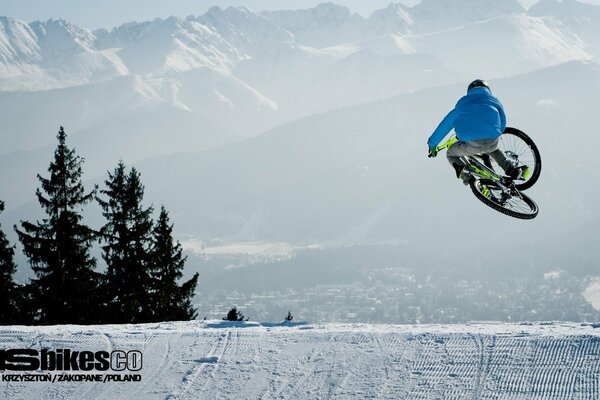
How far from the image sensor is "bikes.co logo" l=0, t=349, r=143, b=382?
35.8 feet

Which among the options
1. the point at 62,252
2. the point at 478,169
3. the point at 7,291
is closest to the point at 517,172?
the point at 478,169

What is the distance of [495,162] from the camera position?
12.1 metres

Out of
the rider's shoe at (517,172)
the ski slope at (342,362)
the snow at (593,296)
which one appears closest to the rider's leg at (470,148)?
the rider's shoe at (517,172)

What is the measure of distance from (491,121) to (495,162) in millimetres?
1565

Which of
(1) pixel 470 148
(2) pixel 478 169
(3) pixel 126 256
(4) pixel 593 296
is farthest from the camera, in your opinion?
(4) pixel 593 296

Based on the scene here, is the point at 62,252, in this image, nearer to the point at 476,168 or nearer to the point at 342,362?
the point at 342,362

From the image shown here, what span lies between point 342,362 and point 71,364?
4663 mm

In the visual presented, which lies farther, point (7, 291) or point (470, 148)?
point (7, 291)

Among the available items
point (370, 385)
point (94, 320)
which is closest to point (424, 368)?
point (370, 385)

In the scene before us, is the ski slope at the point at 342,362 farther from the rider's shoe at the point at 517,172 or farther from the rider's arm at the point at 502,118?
the rider's arm at the point at 502,118

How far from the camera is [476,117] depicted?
34.9 feet

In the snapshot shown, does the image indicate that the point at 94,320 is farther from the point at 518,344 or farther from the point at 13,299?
the point at 518,344

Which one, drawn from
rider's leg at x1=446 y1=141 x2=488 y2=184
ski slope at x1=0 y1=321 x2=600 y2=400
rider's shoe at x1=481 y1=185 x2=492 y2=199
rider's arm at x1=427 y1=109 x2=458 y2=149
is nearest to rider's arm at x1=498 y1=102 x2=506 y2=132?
rider's leg at x1=446 y1=141 x2=488 y2=184

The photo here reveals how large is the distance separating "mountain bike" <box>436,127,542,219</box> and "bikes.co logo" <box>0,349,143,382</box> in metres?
6.76
